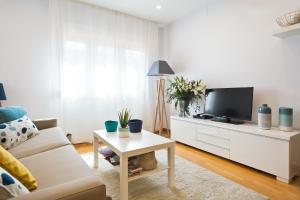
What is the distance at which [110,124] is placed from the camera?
2.22m

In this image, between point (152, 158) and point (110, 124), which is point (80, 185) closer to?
point (152, 158)

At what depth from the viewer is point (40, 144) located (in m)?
1.79

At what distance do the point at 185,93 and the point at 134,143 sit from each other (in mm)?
1758

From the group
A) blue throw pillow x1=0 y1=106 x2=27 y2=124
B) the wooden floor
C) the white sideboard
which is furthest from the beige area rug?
blue throw pillow x1=0 y1=106 x2=27 y2=124

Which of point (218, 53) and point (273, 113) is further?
point (218, 53)

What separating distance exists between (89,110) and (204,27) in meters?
2.61

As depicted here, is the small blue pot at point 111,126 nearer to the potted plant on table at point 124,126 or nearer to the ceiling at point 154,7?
the potted plant on table at point 124,126

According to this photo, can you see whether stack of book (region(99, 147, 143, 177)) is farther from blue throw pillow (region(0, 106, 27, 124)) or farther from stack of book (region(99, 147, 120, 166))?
blue throw pillow (region(0, 106, 27, 124))

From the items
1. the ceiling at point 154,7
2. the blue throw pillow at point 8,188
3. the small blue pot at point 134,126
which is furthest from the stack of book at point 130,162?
the ceiling at point 154,7

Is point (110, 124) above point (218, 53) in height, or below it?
below

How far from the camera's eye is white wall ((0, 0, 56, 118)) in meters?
2.72

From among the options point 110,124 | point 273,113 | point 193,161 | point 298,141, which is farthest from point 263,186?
point 110,124

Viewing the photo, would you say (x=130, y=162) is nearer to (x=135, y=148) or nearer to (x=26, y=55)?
(x=135, y=148)

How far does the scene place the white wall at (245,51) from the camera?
2.30 metres
